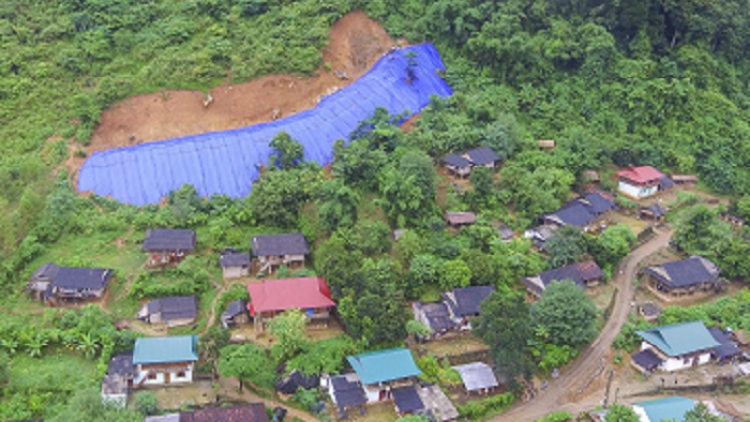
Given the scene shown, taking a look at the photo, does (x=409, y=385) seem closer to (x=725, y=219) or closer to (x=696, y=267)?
(x=696, y=267)

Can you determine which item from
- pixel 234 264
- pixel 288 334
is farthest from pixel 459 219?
pixel 288 334

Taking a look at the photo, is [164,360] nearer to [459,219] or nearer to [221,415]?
[221,415]

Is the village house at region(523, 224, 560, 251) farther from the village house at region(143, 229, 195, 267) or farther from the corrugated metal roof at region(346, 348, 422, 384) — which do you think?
the village house at region(143, 229, 195, 267)

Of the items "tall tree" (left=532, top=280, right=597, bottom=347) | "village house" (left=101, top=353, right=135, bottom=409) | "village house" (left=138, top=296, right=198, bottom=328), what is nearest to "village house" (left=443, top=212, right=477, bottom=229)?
"tall tree" (left=532, top=280, right=597, bottom=347)

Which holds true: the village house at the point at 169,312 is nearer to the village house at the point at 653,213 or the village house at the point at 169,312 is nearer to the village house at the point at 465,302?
the village house at the point at 465,302

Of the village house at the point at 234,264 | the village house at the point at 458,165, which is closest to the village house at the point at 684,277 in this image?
the village house at the point at 458,165
